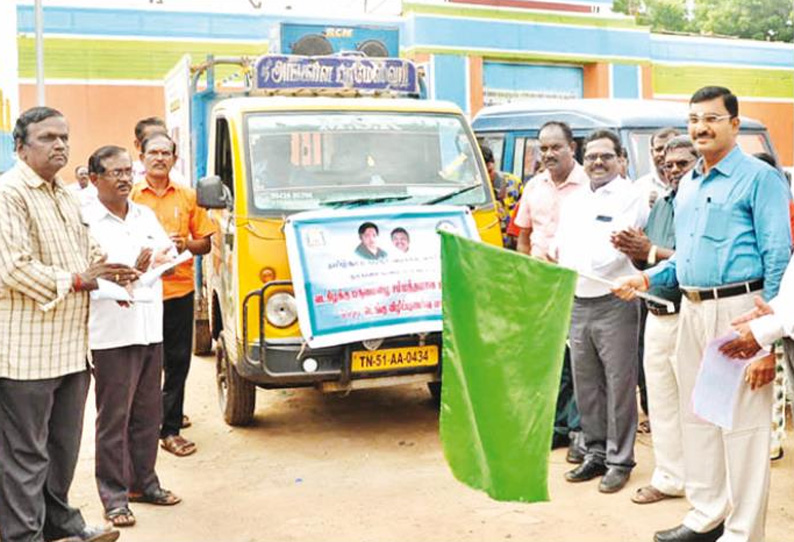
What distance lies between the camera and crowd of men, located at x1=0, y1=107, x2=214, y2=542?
357cm

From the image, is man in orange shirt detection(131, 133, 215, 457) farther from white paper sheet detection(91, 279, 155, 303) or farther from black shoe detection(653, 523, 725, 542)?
black shoe detection(653, 523, 725, 542)

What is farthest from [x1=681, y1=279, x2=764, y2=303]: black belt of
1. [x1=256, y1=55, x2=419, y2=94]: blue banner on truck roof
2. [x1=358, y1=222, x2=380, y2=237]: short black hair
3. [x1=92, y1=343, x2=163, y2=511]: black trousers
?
[x1=256, y1=55, x2=419, y2=94]: blue banner on truck roof

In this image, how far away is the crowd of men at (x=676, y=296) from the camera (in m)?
3.56

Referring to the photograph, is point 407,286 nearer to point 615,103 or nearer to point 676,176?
point 676,176

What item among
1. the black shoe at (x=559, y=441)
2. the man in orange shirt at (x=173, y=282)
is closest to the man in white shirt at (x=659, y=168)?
the black shoe at (x=559, y=441)

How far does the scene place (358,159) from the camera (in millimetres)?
5785

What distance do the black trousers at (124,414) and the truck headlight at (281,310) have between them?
869 mm

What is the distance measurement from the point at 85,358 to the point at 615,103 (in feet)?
18.7

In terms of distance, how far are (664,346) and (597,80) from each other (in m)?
15.6

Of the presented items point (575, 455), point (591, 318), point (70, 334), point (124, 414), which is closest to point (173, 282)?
point (124, 414)

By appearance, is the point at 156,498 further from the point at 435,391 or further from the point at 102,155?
the point at 435,391

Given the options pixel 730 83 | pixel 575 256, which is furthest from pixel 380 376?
pixel 730 83

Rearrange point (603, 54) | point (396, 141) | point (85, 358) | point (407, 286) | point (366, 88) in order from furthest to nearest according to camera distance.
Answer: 1. point (603, 54)
2. point (366, 88)
3. point (396, 141)
4. point (407, 286)
5. point (85, 358)

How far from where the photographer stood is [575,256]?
4.70m
